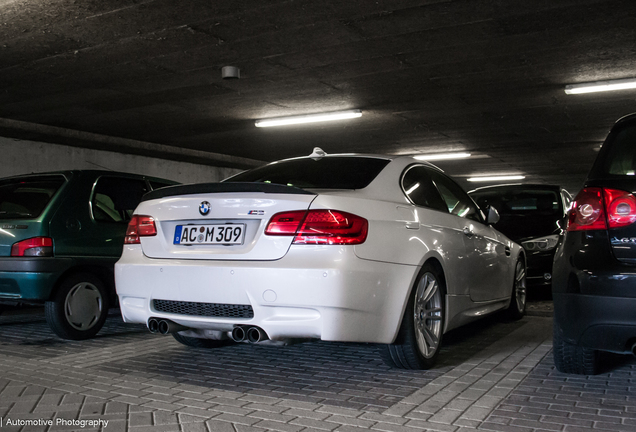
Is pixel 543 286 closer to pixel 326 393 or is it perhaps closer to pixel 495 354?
pixel 495 354

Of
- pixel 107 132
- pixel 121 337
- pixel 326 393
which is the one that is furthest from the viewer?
pixel 107 132

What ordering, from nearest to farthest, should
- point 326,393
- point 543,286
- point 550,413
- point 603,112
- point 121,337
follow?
point 550,413 < point 326,393 < point 121,337 < point 543,286 < point 603,112

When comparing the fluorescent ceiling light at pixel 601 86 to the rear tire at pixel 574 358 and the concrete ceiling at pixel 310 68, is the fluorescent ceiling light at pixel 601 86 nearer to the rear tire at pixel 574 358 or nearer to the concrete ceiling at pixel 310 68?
the concrete ceiling at pixel 310 68

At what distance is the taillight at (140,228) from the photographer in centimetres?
398

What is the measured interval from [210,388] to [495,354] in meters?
2.37

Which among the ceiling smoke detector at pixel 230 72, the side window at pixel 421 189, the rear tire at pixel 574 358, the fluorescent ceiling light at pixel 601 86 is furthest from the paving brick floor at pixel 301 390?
the fluorescent ceiling light at pixel 601 86

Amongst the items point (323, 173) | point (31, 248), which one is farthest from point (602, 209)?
point (31, 248)

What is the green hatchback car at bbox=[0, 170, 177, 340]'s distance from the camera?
5.51m

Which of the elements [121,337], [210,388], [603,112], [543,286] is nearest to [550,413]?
[210,388]

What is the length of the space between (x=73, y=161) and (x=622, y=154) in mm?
17705

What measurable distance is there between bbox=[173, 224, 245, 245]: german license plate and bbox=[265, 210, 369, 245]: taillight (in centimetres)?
21

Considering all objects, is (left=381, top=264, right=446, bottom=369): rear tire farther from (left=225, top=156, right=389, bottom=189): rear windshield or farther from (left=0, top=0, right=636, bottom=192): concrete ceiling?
(left=0, top=0, right=636, bottom=192): concrete ceiling

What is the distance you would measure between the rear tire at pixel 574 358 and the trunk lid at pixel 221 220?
192 centimetres

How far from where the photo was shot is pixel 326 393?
3.65 meters
